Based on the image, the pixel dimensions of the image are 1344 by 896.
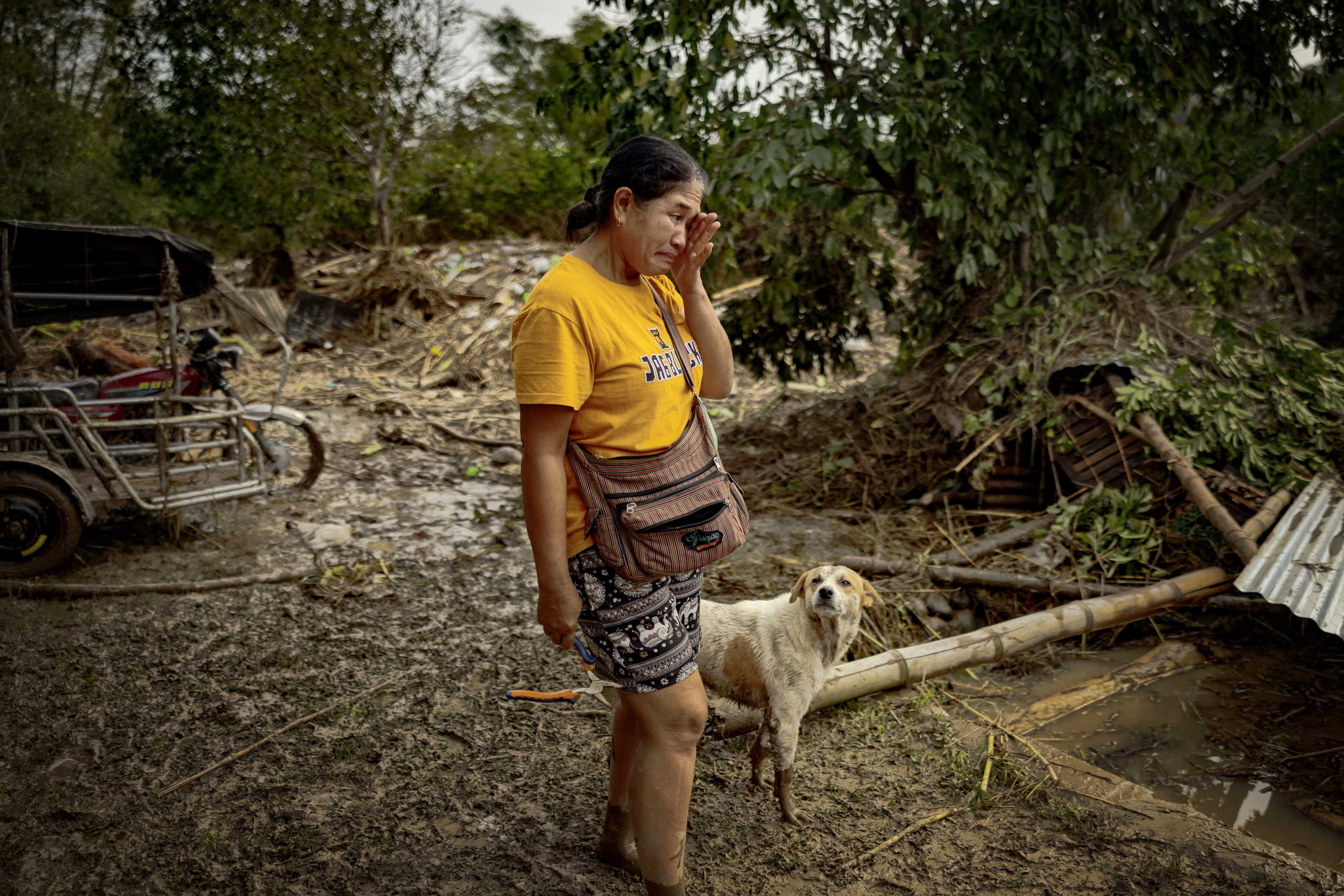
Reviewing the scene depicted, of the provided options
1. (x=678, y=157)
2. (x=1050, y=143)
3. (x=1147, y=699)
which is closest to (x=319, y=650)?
(x=678, y=157)

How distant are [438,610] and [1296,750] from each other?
13.9 ft

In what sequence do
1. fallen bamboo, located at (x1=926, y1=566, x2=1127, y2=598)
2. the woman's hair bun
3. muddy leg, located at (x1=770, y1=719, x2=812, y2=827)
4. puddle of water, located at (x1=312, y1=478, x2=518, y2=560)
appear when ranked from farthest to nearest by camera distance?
1. puddle of water, located at (x1=312, y1=478, x2=518, y2=560)
2. fallen bamboo, located at (x1=926, y1=566, x2=1127, y2=598)
3. muddy leg, located at (x1=770, y1=719, x2=812, y2=827)
4. the woman's hair bun

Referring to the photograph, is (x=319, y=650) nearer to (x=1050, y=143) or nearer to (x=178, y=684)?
(x=178, y=684)

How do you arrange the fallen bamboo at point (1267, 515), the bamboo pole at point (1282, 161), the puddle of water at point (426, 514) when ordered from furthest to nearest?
the bamboo pole at point (1282, 161) → the puddle of water at point (426, 514) → the fallen bamboo at point (1267, 515)

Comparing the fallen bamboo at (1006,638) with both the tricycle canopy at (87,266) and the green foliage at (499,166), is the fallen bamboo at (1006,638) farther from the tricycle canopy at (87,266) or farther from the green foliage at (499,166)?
the green foliage at (499,166)

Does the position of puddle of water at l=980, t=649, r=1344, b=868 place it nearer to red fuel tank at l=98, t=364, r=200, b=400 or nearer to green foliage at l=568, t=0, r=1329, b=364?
green foliage at l=568, t=0, r=1329, b=364

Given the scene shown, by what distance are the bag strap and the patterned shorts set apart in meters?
0.50

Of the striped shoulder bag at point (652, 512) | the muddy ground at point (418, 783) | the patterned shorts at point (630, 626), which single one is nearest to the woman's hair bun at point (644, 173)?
the striped shoulder bag at point (652, 512)

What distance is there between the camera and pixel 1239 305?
24.6ft

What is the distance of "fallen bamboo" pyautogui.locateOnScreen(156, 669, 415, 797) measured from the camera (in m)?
2.90

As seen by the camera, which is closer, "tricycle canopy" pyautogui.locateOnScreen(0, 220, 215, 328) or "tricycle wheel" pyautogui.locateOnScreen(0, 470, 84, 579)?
"tricycle wheel" pyautogui.locateOnScreen(0, 470, 84, 579)

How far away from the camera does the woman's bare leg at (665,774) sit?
1.97 metres

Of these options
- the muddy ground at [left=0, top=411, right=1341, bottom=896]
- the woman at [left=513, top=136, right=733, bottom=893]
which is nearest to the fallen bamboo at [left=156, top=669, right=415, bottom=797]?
the muddy ground at [left=0, top=411, right=1341, bottom=896]

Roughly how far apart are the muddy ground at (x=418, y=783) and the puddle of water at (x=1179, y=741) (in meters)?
0.37
